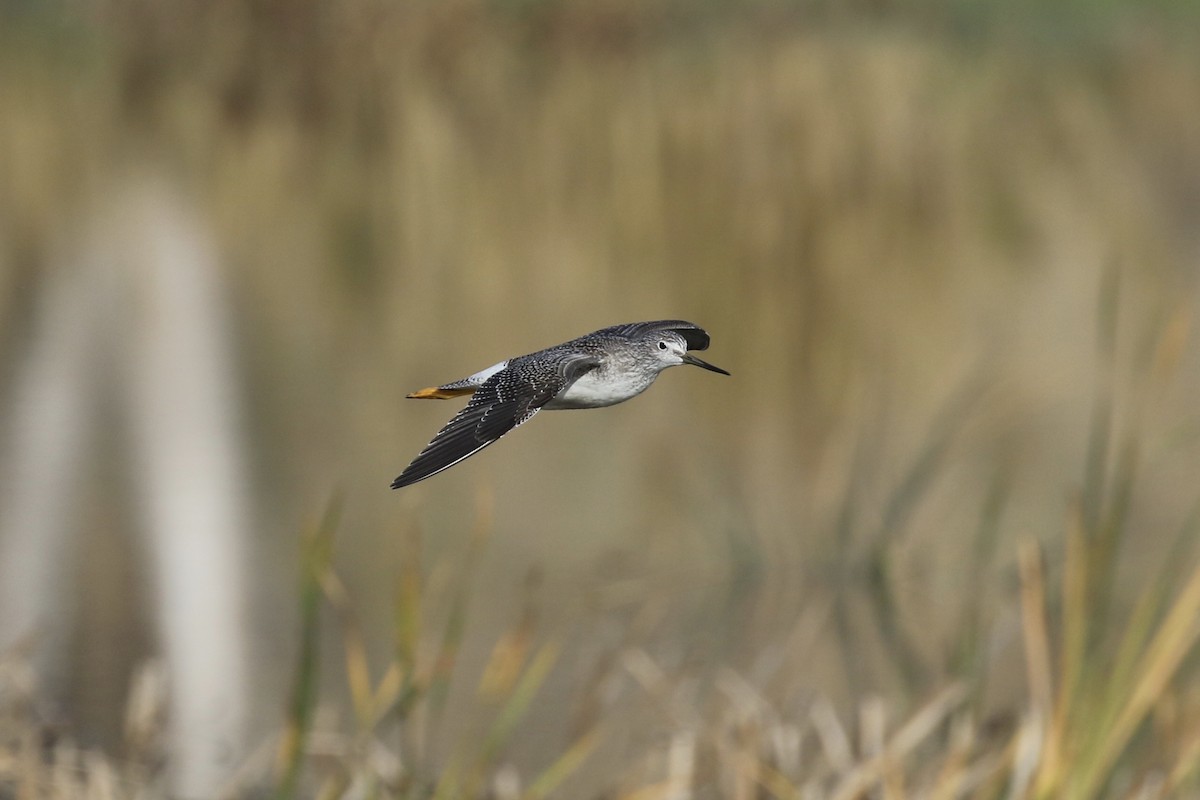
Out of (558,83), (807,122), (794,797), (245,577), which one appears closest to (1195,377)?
(245,577)

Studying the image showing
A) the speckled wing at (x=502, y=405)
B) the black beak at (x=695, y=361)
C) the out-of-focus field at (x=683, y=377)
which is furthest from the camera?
the out-of-focus field at (x=683, y=377)

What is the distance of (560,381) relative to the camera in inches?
44.2

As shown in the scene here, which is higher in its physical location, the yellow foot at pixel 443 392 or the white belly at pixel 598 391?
the yellow foot at pixel 443 392

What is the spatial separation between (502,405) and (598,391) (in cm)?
7

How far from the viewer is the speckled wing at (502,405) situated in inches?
42.9

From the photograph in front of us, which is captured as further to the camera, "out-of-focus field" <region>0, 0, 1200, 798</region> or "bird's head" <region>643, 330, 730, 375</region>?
"out-of-focus field" <region>0, 0, 1200, 798</region>

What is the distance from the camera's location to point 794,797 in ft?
11.1

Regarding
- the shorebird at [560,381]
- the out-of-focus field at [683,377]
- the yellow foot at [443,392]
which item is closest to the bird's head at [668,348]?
the shorebird at [560,381]

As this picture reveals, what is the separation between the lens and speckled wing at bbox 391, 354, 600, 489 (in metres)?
1.09

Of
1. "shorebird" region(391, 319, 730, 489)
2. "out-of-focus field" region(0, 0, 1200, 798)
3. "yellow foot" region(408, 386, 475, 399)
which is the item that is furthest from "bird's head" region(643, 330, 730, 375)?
"out-of-focus field" region(0, 0, 1200, 798)

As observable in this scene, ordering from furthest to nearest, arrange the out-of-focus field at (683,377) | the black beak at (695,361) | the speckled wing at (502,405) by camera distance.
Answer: the out-of-focus field at (683,377), the black beak at (695,361), the speckled wing at (502,405)

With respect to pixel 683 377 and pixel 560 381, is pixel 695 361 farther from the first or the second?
pixel 683 377

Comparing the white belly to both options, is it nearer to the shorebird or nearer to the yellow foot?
the shorebird

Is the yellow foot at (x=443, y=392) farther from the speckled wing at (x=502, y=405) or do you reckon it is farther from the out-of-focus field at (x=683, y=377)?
the out-of-focus field at (x=683, y=377)
